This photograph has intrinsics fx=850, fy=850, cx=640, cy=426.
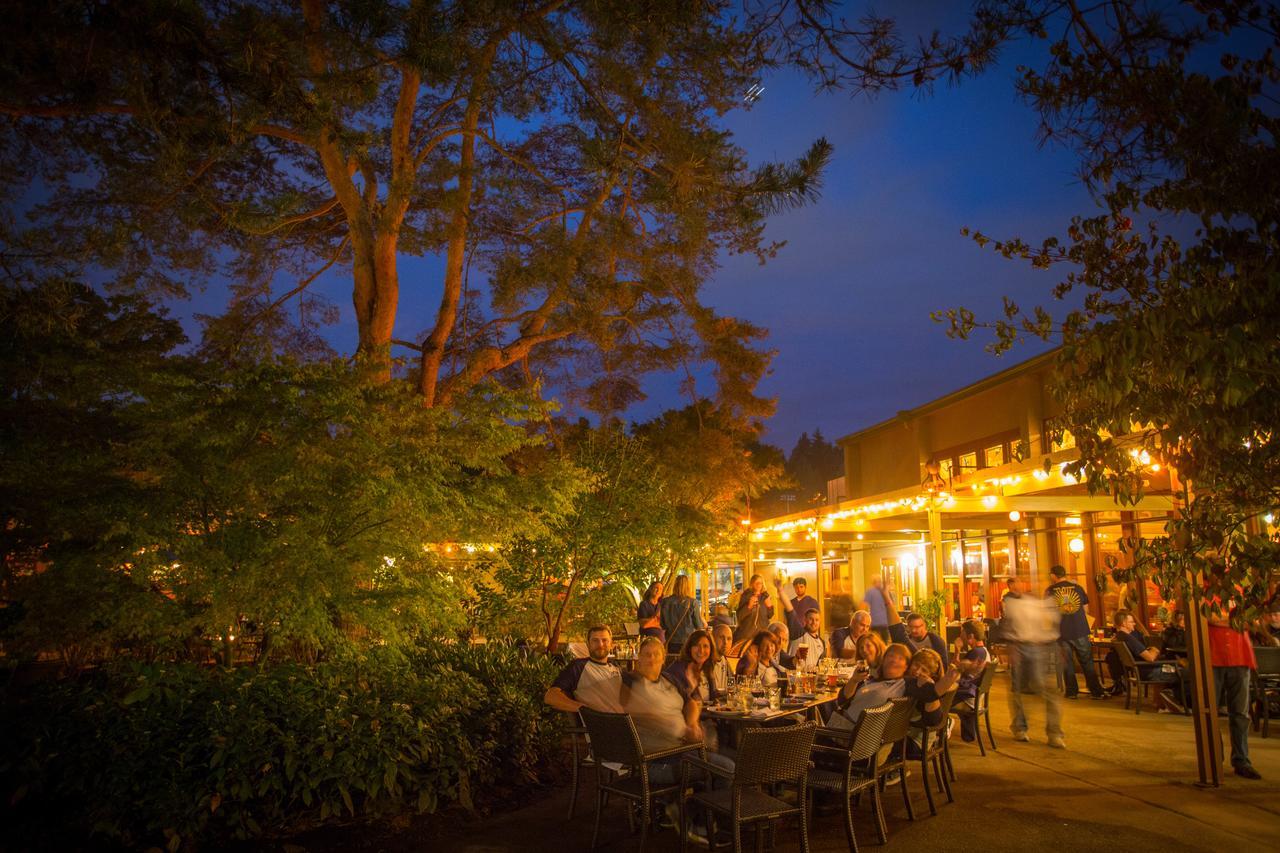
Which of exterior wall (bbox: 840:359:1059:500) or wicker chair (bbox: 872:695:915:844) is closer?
wicker chair (bbox: 872:695:915:844)

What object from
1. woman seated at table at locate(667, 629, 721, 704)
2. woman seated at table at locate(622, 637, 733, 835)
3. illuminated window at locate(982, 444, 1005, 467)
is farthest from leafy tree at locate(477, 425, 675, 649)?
illuminated window at locate(982, 444, 1005, 467)

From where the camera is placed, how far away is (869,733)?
5461mm

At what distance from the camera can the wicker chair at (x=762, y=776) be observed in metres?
4.70

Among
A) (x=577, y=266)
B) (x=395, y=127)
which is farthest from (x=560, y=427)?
(x=395, y=127)

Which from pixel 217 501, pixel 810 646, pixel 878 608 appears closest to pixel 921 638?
pixel 810 646

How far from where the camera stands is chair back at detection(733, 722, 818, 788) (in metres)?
4.70

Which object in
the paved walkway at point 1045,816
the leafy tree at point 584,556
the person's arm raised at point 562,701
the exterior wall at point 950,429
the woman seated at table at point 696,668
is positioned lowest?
the paved walkway at point 1045,816

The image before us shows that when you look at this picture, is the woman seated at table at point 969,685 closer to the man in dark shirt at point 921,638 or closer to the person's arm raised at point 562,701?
the man in dark shirt at point 921,638

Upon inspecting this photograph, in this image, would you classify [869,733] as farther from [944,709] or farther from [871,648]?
[871,648]

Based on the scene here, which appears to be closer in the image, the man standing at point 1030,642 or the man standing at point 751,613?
the man standing at point 1030,642

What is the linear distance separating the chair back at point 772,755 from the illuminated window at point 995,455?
46.1ft

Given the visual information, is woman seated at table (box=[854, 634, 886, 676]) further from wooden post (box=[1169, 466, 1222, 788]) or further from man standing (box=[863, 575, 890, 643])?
man standing (box=[863, 575, 890, 643])

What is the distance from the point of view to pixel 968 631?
31.9ft

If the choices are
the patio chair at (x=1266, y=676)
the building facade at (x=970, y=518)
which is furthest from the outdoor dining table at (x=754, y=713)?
the patio chair at (x=1266, y=676)
